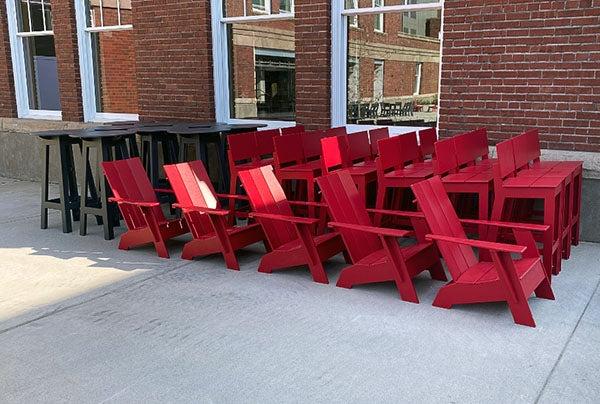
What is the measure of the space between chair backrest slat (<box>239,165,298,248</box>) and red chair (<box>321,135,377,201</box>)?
0.71m

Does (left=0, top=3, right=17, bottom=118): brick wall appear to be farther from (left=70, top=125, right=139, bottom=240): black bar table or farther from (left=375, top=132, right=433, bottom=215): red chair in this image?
Result: (left=375, top=132, right=433, bottom=215): red chair

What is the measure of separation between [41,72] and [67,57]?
4.20 feet

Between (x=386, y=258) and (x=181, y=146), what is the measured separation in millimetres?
3541

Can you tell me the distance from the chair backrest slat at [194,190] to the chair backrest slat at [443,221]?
2.11 meters

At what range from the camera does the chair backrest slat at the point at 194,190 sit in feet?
17.4

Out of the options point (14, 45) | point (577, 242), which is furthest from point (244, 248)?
point (14, 45)

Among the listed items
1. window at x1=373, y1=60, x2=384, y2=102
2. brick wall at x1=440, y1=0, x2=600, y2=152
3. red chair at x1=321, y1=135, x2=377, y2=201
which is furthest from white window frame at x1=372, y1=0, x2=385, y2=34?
red chair at x1=321, y1=135, x2=377, y2=201

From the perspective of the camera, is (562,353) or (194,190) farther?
(194,190)

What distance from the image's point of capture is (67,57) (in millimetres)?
9867

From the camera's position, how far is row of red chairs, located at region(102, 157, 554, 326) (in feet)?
12.9

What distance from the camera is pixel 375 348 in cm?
354

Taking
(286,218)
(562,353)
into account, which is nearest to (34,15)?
(286,218)

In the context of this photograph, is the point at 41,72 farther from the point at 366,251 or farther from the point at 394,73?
the point at 366,251

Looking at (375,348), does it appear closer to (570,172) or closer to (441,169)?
(441,169)
